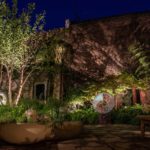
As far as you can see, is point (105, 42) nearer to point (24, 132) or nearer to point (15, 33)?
point (15, 33)

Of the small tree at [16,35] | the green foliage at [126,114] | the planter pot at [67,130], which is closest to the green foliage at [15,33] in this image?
the small tree at [16,35]

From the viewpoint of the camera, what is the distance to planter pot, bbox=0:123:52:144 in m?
6.37

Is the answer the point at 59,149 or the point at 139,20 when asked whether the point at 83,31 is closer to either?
the point at 139,20

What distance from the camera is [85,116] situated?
1250cm

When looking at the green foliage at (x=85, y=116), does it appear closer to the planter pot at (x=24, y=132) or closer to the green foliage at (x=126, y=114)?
the green foliage at (x=126, y=114)

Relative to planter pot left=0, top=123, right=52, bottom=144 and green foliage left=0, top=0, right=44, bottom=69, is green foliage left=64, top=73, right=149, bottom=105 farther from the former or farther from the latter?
planter pot left=0, top=123, right=52, bottom=144


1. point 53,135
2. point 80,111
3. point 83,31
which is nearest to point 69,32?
point 83,31

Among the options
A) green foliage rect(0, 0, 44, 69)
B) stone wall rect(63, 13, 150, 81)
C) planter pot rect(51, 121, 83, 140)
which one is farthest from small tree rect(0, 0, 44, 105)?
planter pot rect(51, 121, 83, 140)

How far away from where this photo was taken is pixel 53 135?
6742 millimetres

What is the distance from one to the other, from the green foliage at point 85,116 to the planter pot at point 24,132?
5731 mm

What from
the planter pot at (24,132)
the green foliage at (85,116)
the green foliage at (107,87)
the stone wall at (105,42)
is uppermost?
the stone wall at (105,42)

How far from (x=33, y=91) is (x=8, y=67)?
9.18ft

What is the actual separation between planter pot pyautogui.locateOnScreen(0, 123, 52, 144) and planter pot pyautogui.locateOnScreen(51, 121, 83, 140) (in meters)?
0.35

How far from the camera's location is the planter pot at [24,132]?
20.9 feet
